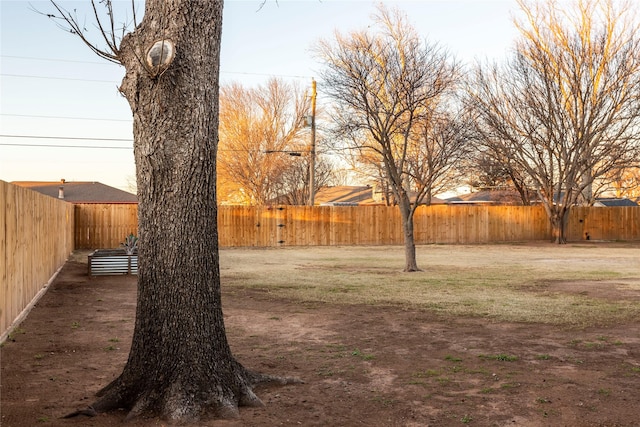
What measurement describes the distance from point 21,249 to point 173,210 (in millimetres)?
4850

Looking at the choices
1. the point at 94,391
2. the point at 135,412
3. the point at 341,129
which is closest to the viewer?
the point at 135,412

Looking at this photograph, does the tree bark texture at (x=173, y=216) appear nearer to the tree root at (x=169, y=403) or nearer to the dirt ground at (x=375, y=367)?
the tree root at (x=169, y=403)

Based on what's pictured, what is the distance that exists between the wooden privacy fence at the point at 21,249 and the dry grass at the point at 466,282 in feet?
12.5

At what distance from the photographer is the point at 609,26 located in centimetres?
3036

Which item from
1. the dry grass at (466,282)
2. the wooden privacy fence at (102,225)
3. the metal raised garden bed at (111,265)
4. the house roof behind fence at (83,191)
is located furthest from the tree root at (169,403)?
the house roof behind fence at (83,191)

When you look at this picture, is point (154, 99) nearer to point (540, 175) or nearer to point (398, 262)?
point (398, 262)

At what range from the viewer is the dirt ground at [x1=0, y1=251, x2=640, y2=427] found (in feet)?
16.4

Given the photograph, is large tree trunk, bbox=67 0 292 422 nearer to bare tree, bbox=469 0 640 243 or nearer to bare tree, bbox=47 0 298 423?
bare tree, bbox=47 0 298 423

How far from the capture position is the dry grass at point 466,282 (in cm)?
1038

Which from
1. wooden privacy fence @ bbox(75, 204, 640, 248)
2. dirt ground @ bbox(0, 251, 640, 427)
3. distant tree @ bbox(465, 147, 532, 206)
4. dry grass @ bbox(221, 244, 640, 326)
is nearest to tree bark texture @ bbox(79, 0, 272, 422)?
dirt ground @ bbox(0, 251, 640, 427)

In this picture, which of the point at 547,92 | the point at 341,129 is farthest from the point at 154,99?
the point at 547,92

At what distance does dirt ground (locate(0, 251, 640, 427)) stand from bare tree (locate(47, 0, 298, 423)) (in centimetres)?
39

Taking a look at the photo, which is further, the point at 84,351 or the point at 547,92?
the point at 547,92

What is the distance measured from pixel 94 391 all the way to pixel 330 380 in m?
2.12
